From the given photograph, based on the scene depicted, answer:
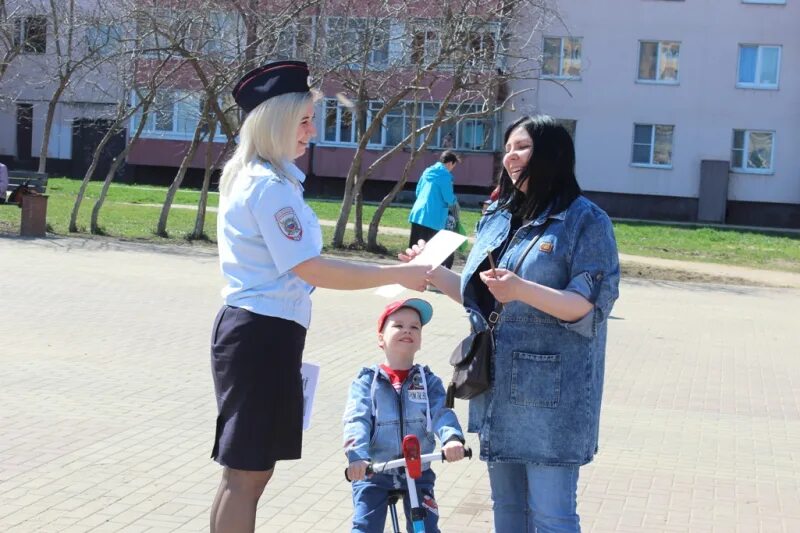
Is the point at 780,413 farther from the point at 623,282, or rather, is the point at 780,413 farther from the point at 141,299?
the point at 623,282

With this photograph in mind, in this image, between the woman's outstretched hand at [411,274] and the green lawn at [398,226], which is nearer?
the woman's outstretched hand at [411,274]

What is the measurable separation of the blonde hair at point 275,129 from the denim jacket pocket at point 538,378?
993mm

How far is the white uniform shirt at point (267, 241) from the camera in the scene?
3447 millimetres

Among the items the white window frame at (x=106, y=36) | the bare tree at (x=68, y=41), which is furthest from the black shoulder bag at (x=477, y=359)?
the bare tree at (x=68, y=41)

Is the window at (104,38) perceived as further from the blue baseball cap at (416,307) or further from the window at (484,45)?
the blue baseball cap at (416,307)

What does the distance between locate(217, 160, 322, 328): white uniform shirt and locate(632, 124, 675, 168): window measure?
37334mm

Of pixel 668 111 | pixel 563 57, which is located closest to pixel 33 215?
pixel 563 57

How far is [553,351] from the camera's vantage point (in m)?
3.58

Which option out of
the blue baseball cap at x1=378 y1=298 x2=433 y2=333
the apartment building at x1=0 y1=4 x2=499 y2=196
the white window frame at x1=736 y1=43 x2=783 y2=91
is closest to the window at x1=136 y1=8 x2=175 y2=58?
the apartment building at x1=0 y1=4 x2=499 y2=196

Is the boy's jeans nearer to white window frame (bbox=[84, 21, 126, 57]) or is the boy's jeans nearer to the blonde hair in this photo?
the blonde hair

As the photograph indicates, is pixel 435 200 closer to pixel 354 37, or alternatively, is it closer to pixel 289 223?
pixel 354 37

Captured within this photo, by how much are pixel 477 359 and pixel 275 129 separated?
0.99 meters

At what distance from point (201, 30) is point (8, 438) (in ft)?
42.5

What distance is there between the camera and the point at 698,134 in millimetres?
39000
